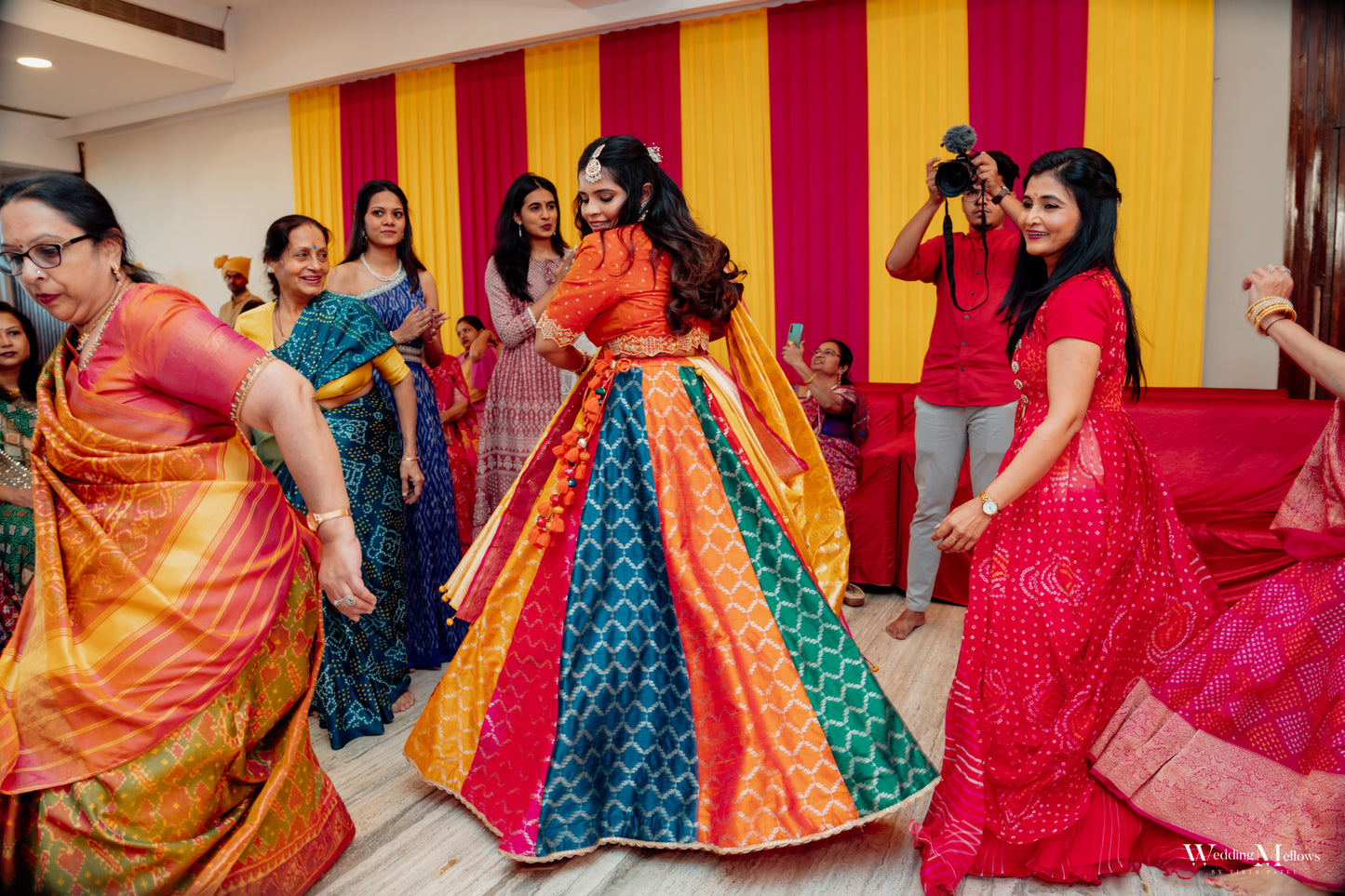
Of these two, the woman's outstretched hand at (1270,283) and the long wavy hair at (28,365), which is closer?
the woman's outstretched hand at (1270,283)

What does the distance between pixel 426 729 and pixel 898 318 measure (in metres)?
3.32

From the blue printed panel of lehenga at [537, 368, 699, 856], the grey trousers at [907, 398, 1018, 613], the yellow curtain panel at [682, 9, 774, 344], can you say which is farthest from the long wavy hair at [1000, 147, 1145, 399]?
the yellow curtain panel at [682, 9, 774, 344]

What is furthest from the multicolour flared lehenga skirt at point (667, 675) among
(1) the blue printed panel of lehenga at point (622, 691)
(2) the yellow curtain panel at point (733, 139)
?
(2) the yellow curtain panel at point (733, 139)

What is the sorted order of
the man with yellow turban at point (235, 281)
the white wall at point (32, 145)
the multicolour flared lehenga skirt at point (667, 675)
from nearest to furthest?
1. the multicolour flared lehenga skirt at point (667, 675)
2. the man with yellow turban at point (235, 281)
3. the white wall at point (32, 145)

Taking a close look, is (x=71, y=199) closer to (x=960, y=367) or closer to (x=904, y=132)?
(x=960, y=367)

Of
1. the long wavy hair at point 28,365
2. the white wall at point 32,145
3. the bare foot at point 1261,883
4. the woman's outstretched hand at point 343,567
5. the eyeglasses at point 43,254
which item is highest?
the white wall at point 32,145

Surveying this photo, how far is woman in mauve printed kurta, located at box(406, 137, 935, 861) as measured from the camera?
1.63 m

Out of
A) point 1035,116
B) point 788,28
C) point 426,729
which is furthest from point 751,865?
point 788,28

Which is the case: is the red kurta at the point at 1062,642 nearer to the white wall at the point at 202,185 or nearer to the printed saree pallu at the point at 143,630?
the printed saree pallu at the point at 143,630

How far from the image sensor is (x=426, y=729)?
1950mm

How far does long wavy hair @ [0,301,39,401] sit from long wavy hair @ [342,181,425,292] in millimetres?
913

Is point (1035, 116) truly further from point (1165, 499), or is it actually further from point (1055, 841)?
point (1055, 841)

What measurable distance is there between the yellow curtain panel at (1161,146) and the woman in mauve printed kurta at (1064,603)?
2.61 metres

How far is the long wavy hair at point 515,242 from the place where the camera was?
10.0 ft
